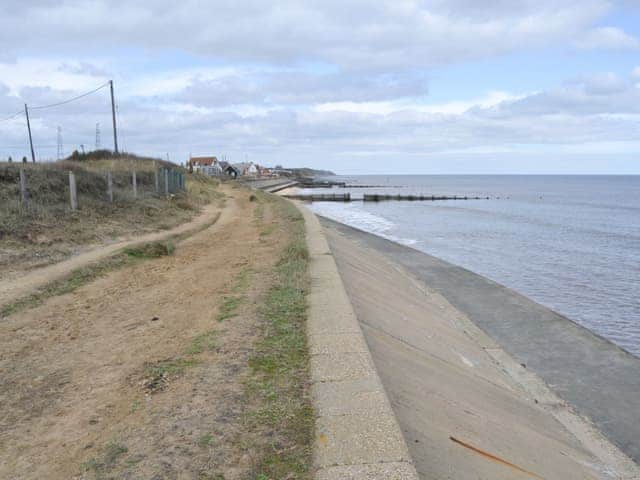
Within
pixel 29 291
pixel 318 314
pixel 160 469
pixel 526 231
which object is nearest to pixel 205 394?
pixel 160 469

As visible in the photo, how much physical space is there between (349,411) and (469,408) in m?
2.15

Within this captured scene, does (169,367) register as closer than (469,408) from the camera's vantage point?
Yes

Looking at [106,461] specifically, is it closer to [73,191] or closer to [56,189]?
[73,191]

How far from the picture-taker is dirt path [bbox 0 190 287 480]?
3.87 metres

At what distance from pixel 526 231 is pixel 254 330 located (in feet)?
110

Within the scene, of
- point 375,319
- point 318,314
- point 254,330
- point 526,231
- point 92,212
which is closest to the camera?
point 254,330

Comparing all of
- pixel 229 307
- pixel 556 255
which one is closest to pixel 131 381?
pixel 229 307

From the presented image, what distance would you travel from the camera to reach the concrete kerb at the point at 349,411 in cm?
360

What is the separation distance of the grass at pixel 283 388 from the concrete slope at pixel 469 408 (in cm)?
90

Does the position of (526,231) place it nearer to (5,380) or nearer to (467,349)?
(467,349)

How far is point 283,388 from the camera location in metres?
4.94

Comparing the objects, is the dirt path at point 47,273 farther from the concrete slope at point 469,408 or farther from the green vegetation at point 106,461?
the green vegetation at point 106,461

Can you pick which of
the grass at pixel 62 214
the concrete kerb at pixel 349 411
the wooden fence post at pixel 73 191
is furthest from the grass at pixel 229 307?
the wooden fence post at pixel 73 191

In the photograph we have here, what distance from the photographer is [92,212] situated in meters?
18.2
